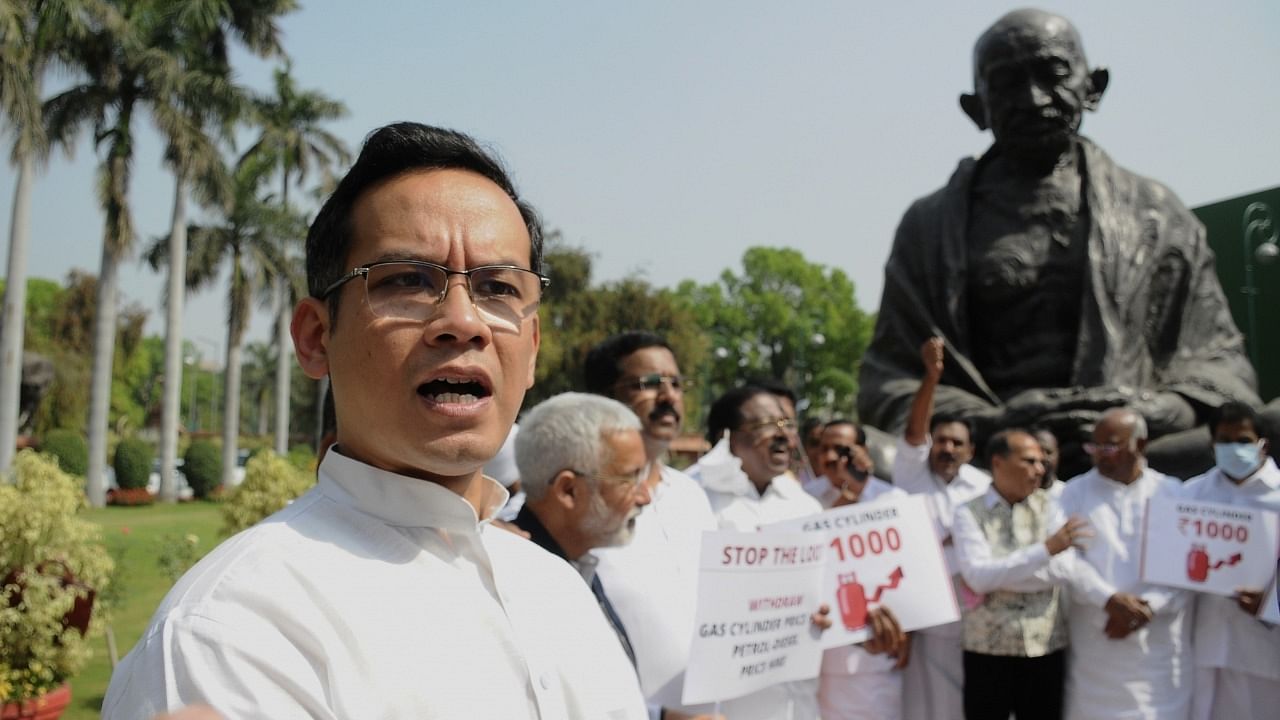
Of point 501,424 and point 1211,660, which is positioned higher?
point 501,424

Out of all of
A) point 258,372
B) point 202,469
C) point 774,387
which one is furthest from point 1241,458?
point 258,372

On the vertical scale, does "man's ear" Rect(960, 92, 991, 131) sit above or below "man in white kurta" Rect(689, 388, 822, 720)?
above

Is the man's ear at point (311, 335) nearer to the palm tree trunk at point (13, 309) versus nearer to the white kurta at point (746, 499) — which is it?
the white kurta at point (746, 499)

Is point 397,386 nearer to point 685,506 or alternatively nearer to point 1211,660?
point 685,506

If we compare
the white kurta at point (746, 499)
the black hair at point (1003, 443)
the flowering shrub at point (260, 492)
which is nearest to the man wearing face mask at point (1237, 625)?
the black hair at point (1003, 443)

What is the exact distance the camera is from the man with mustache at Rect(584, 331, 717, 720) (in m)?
3.18

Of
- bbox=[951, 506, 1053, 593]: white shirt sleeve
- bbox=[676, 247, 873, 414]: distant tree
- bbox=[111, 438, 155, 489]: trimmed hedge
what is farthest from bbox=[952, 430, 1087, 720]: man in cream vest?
bbox=[676, 247, 873, 414]: distant tree

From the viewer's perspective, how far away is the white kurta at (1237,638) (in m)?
→ 4.78

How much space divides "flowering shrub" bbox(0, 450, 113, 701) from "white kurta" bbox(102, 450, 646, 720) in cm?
501

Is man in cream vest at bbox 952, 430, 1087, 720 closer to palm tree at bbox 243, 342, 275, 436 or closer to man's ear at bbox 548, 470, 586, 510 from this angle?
man's ear at bbox 548, 470, 586, 510

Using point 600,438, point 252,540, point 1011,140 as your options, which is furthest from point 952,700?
point 252,540

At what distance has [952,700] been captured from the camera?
205 inches

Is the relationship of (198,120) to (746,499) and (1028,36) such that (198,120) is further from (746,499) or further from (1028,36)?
(746,499)

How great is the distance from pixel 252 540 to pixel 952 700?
469 cm
